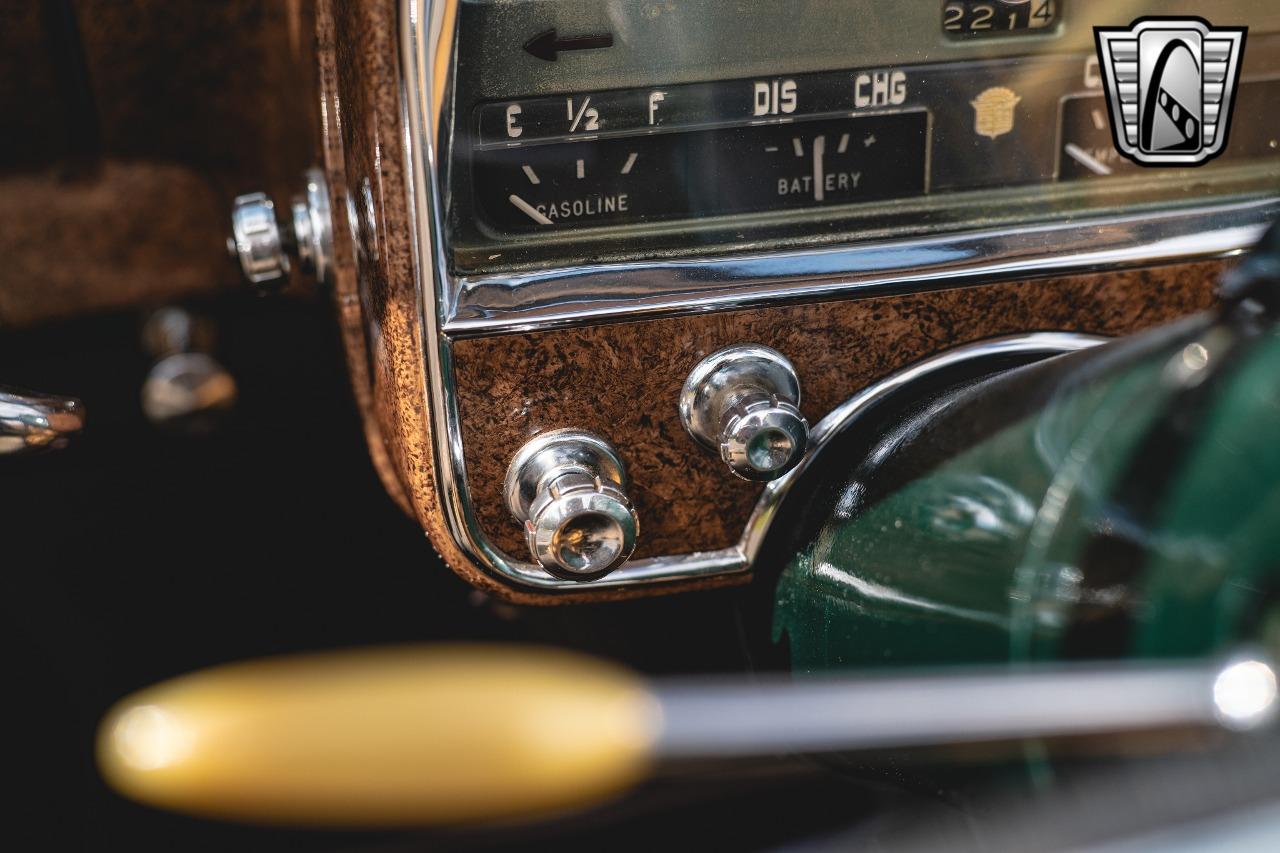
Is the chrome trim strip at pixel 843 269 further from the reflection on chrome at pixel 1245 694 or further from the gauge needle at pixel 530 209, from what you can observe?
the reflection on chrome at pixel 1245 694

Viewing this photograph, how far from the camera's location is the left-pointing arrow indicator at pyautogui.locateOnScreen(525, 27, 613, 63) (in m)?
0.64

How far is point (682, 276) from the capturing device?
700 millimetres

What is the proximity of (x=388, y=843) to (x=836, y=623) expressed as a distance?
453 millimetres

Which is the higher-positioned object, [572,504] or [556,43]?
[556,43]

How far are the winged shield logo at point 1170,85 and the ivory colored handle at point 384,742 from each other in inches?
20.7

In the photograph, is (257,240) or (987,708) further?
(257,240)

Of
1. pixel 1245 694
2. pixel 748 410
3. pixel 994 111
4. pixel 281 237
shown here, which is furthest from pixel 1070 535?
pixel 281 237

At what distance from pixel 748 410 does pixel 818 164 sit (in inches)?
6.2

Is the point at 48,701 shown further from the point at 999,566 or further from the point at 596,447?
the point at 999,566

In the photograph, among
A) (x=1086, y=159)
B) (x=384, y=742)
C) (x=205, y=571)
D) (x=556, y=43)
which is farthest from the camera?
(x=205, y=571)

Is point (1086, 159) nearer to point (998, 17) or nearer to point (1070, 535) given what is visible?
Answer: point (998, 17)

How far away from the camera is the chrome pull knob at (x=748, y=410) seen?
26.7 inches

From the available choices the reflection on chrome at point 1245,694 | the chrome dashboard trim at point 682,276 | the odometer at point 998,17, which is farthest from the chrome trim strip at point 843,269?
the reflection on chrome at point 1245,694

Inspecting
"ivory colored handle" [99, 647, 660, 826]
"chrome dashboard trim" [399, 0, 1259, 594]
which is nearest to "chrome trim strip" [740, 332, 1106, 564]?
"chrome dashboard trim" [399, 0, 1259, 594]
